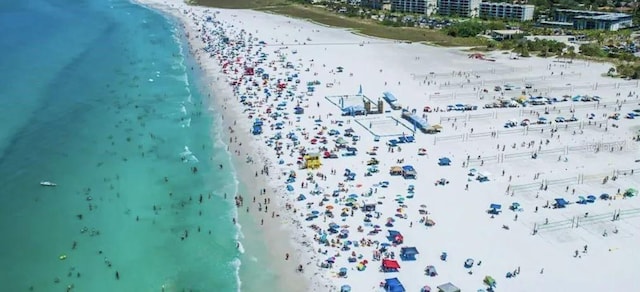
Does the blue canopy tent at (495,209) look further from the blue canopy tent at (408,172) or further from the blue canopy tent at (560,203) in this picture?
the blue canopy tent at (408,172)

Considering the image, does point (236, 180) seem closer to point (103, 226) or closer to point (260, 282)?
point (103, 226)

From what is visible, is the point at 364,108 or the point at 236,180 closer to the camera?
the point at 236,180

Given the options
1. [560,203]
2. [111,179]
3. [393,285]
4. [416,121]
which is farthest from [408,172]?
[111,179]

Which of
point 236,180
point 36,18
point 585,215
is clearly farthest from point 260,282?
point 36,18

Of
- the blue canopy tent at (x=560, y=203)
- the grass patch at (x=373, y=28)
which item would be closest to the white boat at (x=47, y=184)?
the blue canopy tent at (x=560, y=203)

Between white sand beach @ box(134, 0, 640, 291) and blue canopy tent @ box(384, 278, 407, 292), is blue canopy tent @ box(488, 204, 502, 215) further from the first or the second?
blue canopy tent @ box(384, 278, 407, 292)

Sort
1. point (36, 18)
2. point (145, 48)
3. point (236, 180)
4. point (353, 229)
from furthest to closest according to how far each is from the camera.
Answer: point (36, 18)
point (145, 48)
point (236, 180)
point (353, 229)

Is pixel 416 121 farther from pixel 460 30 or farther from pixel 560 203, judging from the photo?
pixel 460 30
